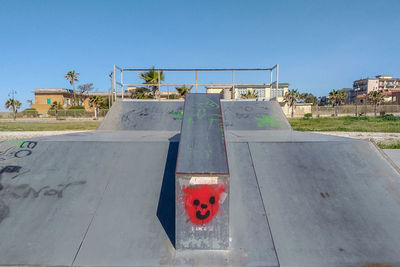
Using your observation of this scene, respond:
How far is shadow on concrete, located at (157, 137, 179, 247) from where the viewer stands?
136 inches

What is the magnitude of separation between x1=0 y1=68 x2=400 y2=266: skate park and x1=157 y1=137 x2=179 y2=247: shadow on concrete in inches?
0.6

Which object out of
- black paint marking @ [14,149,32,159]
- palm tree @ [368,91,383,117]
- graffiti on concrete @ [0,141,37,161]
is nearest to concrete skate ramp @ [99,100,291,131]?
graffiti on concrete @ [0,141,37,161]

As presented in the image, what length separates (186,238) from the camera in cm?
321

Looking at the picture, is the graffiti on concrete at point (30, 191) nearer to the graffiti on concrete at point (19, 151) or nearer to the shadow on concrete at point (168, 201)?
the graffiti on concrete at point (19, 151)

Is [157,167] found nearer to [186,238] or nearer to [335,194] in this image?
[186,238]

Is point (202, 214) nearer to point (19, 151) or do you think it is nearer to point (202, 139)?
point (202, 139)

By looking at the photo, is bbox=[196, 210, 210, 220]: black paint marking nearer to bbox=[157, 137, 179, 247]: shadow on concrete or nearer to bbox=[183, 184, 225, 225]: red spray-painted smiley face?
bbox=[183, 184, 225, 225]: red spray-painted smiley face

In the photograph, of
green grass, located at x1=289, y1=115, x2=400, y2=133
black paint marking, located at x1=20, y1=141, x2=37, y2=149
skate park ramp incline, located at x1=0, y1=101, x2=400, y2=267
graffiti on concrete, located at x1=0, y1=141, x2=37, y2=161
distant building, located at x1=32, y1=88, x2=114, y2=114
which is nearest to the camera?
skate park ramp incline, located at x1=0, y1=101, x2=400, y2=267

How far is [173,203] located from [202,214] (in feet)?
2.35

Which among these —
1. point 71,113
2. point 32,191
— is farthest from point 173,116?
point 71,113

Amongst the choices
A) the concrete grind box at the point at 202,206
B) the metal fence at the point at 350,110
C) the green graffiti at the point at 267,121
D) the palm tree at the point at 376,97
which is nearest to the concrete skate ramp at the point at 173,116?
the green graffiti at the point at 267,121

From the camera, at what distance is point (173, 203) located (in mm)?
3783

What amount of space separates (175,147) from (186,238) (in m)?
1.86

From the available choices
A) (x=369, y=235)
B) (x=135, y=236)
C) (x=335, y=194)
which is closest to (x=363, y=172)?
(x=335, y=194)
